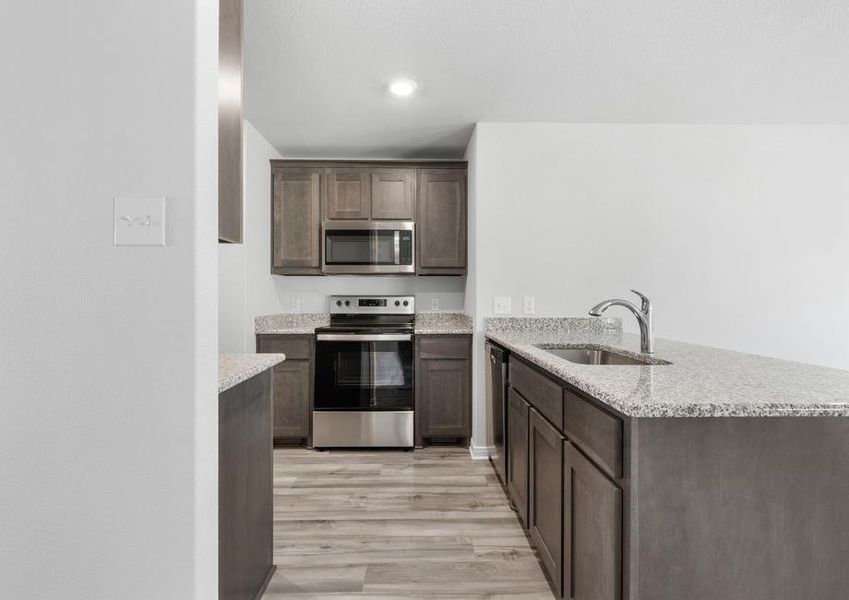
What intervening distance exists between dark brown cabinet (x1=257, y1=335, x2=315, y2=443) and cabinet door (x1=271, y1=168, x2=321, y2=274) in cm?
65

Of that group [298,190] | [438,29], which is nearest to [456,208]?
[298,190]

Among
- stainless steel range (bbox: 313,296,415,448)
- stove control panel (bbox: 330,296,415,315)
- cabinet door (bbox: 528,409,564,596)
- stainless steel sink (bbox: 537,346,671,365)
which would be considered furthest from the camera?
stove control panel (bbox: 330,296,415,315)

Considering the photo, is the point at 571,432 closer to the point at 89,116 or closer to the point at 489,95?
the point at 89,116

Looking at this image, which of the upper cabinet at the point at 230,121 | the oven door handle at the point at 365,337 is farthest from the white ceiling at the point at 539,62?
the oven door handle at the point at 365,337

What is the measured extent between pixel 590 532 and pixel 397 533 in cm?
117

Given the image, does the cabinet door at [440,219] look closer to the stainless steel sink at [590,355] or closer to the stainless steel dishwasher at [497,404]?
the stainless steel dishwasher at [497,404]

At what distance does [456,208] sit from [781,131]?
2434 mm

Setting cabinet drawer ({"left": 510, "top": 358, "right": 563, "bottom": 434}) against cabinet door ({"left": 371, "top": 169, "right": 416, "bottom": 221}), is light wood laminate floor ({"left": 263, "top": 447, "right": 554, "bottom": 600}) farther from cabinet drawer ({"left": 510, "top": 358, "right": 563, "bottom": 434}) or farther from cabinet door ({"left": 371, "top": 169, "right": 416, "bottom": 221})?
cabinet door ({"left": 371, "top": 169, "right": 416, "bottom": 221})

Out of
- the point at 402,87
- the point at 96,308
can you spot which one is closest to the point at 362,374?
the point at 402,87

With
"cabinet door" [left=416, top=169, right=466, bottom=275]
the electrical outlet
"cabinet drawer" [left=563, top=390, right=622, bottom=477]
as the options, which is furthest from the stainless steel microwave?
"cabinet drawer" [left=563, top=390, right=622, bottom=477]

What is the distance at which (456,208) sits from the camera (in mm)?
3699

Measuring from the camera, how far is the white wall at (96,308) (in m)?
1.12

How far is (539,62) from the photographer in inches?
94.8

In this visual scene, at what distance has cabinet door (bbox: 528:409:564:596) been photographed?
164 centimetres
